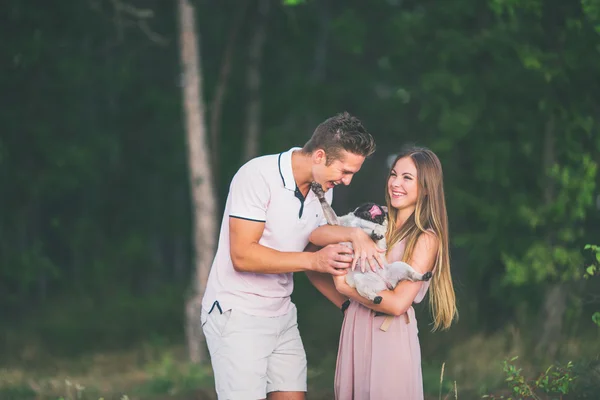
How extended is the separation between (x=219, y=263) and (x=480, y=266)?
7.24m

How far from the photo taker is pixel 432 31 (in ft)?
41.4

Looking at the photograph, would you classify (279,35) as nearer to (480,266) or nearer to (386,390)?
(480,266)

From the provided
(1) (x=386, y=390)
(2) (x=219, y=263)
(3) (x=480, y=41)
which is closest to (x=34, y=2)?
(3) (x=480, y=41)

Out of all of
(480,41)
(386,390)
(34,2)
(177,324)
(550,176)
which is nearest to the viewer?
(386,390)

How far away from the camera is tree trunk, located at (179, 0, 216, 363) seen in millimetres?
12078

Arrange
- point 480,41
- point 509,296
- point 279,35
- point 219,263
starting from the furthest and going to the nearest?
1. point 279,35
2. point 509,296
3. point 480,41
4. point 219,263

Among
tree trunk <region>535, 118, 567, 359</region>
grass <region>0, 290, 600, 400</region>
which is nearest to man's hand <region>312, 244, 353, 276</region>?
grass <region>0, 290, 600, 400</region>

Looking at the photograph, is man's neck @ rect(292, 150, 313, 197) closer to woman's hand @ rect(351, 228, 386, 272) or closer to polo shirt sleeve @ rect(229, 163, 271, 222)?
polo shirt sleeve @ rect(229, 163, 271, 222)

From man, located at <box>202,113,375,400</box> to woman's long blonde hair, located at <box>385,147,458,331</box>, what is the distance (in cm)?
35

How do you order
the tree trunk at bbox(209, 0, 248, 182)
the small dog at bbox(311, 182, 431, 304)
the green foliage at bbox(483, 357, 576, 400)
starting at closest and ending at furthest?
the small dog at bbox(311, 182, 431, 304) < the green foliage at bbox(483, 357, 576, 400) < the tree trunk at bbox(209, 0, 248, 182)

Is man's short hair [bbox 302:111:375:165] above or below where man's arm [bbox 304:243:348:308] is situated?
above

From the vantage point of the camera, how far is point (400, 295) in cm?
448

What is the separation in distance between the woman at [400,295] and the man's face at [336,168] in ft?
0.91

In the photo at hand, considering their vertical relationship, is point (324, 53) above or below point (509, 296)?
above
